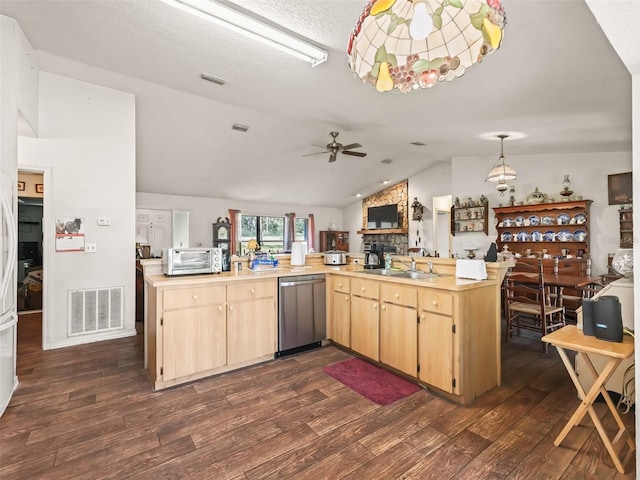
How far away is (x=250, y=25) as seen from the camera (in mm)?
2230

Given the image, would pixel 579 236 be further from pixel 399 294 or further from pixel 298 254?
pixel 298 254

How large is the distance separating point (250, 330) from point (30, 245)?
6.44 metres

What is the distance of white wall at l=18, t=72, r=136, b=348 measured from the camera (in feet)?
11.9

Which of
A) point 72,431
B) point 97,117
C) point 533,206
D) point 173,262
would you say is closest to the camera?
point 72,431

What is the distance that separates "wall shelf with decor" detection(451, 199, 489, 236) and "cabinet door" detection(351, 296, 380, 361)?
14.6ft

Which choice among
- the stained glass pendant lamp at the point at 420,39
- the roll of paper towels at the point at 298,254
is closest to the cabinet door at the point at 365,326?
the roll of paper towels at the point at 298,254

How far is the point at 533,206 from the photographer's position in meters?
5.57

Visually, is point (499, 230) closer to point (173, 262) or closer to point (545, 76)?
point (545, 76)

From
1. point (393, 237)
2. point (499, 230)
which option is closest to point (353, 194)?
point (393, 237)

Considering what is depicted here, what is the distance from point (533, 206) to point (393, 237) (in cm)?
409

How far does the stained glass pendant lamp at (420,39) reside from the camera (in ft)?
3.39

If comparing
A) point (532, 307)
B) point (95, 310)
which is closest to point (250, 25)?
point (95, 310)

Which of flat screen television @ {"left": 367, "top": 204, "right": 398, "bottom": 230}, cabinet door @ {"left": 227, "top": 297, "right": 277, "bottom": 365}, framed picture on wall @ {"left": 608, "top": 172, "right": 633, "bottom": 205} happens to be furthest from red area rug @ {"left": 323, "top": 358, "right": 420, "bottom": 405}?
flat screen television @ {"left": 367, "top": 204, "right": 398, "bottom": 230}

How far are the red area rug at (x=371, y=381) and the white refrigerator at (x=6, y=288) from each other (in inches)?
96.7
